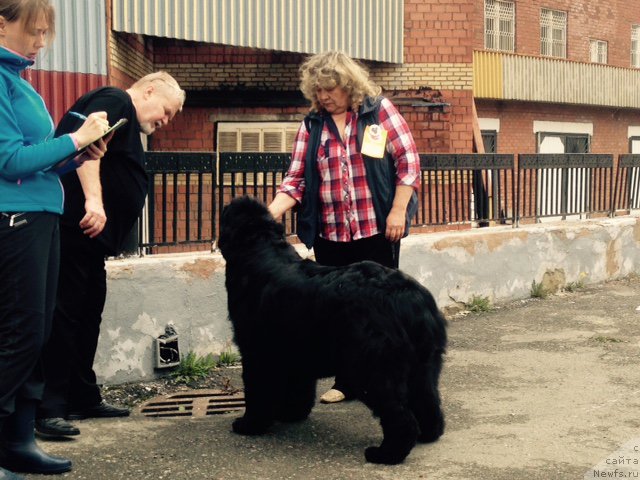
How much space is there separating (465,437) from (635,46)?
28.5 metres

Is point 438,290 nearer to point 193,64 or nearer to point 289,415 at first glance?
point 289,415

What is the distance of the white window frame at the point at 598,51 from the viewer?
2903 centimetres

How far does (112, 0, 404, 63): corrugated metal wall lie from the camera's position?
521 inches

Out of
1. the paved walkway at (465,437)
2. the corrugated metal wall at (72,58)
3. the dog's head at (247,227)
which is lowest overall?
the paved walkway at (465,437)

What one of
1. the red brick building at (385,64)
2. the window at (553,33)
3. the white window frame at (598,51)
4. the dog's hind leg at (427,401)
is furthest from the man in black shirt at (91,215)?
the white window frame at (598,51)

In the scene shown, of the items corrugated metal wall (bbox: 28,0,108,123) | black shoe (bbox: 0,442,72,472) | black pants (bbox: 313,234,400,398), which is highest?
corrugated metal wall (bbox: 28,0,108,123)

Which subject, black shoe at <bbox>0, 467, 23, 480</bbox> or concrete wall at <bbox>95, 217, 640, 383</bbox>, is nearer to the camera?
black shoe at <bbox>0, 467, 23, 480</bbox>

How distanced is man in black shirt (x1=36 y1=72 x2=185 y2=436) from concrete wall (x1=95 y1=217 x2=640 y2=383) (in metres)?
0.99

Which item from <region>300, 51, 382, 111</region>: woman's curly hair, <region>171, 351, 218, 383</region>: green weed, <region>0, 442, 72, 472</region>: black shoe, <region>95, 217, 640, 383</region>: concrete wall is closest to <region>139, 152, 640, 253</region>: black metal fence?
<region>95, 217, 640, 383</region>: concrete wall

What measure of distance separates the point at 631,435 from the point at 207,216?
337 centimetres

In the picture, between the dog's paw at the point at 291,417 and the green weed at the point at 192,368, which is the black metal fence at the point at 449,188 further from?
the dog's paw at the point at 291,417

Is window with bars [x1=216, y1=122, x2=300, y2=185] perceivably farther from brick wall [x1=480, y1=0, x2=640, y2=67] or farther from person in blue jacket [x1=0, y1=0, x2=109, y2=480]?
person in blue jacket [x1=0, y1=0, x2=109, y2=480]

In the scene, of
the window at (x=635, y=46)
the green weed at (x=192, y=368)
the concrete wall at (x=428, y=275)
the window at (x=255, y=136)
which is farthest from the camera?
the window at (x=635, y=46)

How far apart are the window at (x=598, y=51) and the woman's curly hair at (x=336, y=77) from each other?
25.4 metres
